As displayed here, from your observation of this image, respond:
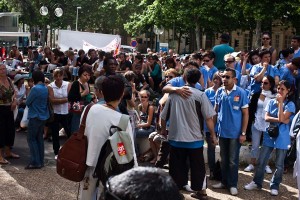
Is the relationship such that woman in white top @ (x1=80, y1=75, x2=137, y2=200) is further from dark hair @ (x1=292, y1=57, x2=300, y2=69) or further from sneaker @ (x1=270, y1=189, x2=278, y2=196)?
dark hair @ (x1=292, y1=57, x2=300, y2=69)

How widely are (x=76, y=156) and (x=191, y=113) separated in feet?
7.24

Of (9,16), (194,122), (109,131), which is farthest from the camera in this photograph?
(9,16)

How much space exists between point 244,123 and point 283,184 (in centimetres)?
158

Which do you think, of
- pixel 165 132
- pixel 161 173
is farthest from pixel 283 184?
pixel 161 173

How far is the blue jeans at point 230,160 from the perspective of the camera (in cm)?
698

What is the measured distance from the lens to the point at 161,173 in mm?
1899

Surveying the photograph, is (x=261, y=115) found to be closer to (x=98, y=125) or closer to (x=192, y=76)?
(x=192, y=76)

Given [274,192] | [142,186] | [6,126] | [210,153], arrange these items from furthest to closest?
[6,126]
[210,153]
[274,192]
[142,186]

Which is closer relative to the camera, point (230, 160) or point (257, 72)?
point (230, 160)

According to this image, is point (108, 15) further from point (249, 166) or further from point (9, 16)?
point (249, 166)

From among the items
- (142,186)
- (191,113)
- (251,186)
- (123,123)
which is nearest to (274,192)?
(251,186)

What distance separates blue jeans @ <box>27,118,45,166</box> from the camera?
793 centimetres

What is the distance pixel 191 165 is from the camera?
6445 mm

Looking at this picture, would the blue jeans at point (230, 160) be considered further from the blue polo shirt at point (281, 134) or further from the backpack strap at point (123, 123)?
the backpack strap at point (123, 123)
